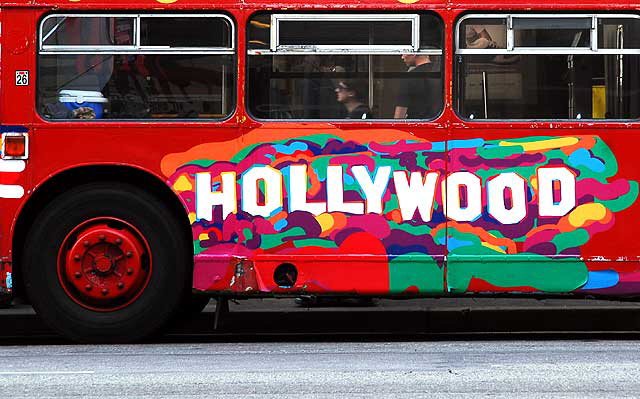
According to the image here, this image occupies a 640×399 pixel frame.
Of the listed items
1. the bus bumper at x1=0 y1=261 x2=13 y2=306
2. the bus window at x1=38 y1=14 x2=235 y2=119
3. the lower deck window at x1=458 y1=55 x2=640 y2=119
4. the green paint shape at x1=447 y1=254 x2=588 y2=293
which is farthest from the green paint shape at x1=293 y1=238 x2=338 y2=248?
the bus bumper at x1=0 y1=261 x2=13 y2=306

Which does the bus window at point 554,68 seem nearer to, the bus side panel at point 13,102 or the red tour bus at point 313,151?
the red tour bus at point 313,151

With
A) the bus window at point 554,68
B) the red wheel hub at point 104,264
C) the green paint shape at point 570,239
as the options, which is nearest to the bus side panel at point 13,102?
the red wheel hub at point 104,264

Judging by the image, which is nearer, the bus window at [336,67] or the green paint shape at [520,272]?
the green paint shape at [520,272]

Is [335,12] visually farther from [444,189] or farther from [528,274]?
[528,274]

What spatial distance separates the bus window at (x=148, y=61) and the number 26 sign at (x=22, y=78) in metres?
0.09

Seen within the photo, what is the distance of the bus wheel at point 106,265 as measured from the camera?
9.78 m

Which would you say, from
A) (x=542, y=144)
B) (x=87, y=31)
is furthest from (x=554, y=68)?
(x=87, y=31)

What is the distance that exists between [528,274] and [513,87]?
1.27 m

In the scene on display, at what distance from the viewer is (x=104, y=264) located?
9758 mm

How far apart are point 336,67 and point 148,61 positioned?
4.22 ft

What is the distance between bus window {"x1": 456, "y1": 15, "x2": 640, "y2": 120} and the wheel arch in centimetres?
206

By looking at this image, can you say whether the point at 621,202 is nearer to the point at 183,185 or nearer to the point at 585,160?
the point at 585,160

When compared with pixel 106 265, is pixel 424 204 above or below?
above

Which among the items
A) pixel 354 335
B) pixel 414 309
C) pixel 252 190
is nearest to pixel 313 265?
pixel 252 190
